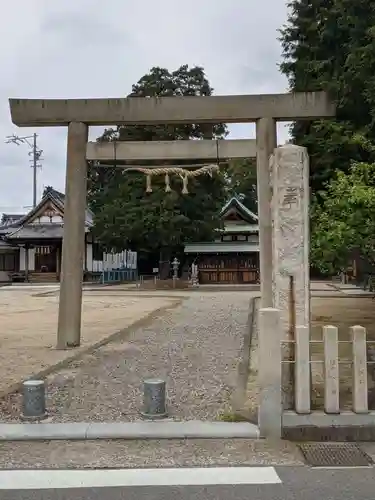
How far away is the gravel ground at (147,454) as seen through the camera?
4.48 m

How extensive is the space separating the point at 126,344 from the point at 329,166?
5.92m

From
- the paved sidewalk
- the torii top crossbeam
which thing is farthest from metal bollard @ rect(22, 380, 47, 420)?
the torii top crossbeam

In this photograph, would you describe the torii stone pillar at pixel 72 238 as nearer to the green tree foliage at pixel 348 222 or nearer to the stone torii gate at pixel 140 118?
the stone torii gate at pixel 140 118

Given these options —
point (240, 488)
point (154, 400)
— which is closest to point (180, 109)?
point (154, 400)

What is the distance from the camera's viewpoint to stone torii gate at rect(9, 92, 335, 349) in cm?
990

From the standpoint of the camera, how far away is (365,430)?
5074 mm

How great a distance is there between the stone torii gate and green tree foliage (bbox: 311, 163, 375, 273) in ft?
4.33

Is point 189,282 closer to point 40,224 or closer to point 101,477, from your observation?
point 40,224

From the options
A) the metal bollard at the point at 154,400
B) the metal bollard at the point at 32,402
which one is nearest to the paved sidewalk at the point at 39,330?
the metal bollard at the point at 32,402

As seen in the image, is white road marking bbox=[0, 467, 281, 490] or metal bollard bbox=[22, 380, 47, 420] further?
metal bollard bbox=[22, 380, 47, 420]

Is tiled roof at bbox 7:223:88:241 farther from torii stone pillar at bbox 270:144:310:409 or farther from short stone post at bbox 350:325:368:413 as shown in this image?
short stone post at bbox 350:325:368:413

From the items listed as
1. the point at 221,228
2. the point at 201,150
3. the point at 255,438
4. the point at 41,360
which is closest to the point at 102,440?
the point at 255,438

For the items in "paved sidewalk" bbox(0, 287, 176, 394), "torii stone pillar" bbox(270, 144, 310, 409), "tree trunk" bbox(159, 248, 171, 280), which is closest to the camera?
"torii stone pillar" bbox(270, 144, 310, 409)

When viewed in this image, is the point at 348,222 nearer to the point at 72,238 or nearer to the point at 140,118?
the point at 140,118
